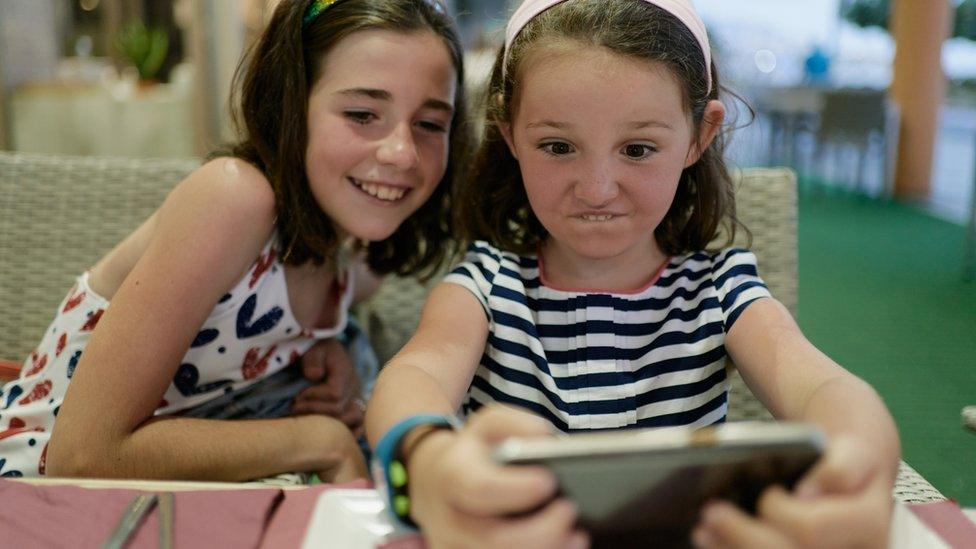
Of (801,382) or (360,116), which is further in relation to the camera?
(360,116)

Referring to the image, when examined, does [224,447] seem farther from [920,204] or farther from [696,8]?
[920,204]

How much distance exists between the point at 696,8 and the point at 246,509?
82 centimetres

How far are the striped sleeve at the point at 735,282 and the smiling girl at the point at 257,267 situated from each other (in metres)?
0.44

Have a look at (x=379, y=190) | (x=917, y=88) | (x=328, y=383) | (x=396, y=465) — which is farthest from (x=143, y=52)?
(x=917, y=88)

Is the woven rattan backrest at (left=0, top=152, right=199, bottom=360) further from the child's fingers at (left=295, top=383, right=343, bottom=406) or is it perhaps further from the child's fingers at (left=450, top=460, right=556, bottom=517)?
the child's fingers at (left=450, top=460, right=556, bottom=517)

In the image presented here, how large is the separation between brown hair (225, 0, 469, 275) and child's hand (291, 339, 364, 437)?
0.57ft

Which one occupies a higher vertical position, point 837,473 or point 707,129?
point 707,129

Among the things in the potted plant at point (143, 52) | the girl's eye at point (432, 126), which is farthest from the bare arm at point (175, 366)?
the potted plant at point (143, 52)

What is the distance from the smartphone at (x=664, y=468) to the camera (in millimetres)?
447

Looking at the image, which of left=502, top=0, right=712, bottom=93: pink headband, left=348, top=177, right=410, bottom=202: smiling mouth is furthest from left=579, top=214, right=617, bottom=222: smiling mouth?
left=348, top=177, right=410, bottom=202: smiling mouth

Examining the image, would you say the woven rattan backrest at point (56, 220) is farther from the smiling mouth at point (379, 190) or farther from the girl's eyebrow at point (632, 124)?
the girl's eyebrow at point (632, 124)

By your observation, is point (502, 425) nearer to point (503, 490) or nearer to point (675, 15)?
point (503, 490)

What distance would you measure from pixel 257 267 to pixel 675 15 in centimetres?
68

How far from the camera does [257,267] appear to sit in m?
1.23
